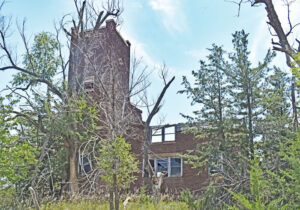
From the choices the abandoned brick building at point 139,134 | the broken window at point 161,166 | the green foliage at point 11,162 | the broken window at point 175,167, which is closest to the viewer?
the green foliage at point 11,162

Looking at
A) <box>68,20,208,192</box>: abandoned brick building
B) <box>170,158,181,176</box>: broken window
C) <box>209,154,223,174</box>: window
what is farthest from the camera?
<box>170,158,181,176</box>: broken window

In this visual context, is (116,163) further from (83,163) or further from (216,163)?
(83,163)

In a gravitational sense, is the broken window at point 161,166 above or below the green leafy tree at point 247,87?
below

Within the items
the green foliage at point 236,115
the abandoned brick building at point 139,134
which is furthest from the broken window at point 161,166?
the green foliage at point 236,115

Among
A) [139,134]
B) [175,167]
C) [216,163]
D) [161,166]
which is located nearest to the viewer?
[216,163]

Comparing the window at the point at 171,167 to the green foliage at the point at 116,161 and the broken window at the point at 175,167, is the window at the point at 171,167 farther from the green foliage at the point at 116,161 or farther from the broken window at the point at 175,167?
the green foliage at the point at 116,161

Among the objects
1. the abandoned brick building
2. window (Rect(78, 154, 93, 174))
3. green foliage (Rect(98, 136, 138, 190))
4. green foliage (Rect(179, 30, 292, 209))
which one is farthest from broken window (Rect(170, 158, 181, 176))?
green foliage (Rect(98, 136, 138, 190))

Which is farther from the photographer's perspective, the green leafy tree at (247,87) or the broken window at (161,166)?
the broken window at (161,166)

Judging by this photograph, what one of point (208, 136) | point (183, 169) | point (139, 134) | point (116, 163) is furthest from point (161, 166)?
point (116, 163)

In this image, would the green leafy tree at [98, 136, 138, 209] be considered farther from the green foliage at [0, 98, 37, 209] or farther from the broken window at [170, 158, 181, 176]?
the broken window at [170, 158, 181, 176]

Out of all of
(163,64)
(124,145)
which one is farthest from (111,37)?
(124,145)

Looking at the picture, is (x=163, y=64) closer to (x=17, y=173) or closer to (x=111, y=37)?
(x=111, y=37)

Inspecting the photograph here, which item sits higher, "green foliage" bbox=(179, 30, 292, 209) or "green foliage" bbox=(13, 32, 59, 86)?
"green foliage" bbox=(13, 32, 59, 86)

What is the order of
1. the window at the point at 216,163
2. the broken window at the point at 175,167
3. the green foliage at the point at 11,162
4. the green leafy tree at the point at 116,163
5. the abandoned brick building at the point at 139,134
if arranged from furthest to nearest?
the broken window at the point at 175,167 < the abandoned brick building at the point at 139,134 < the green foliage at the point at 11,162 < the window at the point at 216,163 < the green leafy tree at the point at 116,163
